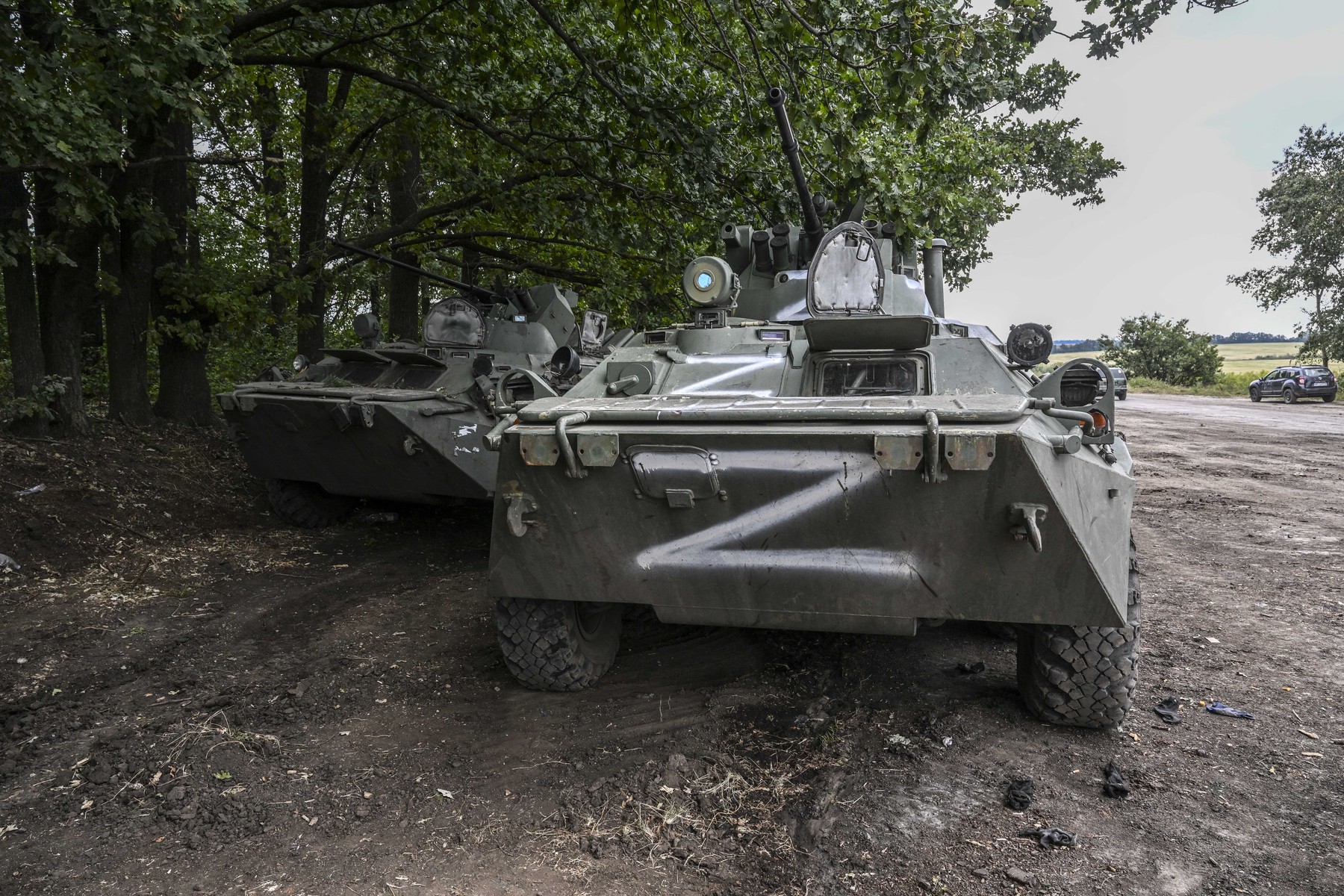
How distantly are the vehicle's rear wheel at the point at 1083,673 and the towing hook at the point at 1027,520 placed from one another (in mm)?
678

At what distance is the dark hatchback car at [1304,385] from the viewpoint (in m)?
24.3

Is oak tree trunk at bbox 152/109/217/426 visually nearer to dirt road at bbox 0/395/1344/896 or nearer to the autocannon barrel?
dirt road at bbox 0/395/1344/896

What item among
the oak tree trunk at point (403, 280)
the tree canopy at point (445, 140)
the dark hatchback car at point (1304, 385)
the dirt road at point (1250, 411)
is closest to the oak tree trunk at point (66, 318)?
the tree canopy at point (445, 140)

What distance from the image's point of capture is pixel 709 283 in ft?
16.5

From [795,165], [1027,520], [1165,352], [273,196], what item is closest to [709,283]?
[795,165]

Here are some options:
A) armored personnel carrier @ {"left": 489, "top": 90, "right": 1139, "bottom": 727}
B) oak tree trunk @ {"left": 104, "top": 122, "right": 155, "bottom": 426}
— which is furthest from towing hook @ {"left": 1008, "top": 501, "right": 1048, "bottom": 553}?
oak tree trunk @ {"left": 104, "top": 122, "right": 155, "bottom": 426}

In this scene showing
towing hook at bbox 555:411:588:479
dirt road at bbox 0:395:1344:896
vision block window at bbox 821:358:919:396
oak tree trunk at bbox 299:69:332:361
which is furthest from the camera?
oak tree trunk at bbox 299:69:332:361

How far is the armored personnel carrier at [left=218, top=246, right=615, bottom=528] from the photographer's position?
6.96m

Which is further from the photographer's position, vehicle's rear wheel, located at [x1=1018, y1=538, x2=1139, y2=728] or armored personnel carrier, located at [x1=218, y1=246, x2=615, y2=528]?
armored personnel carrier, located at [x1=218, y1=246, x2=615, y2=528]

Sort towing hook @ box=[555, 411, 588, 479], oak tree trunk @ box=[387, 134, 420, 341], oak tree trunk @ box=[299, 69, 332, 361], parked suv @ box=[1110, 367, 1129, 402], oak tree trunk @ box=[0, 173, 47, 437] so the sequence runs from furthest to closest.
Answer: parked suv @ box=[1110, 367, 1129, 402] < oak tree trunk @ box=[387, 134, 420, 341] < oak tree trunk @ box=[299, 69, 332, 361] < oak tree trunk @ box=[0, 173, 47, 437] < towing hook @ box=[555, 411, 588, 479]

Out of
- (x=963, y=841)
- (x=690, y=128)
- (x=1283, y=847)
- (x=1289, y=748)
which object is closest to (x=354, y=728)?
(x=963, y=841)

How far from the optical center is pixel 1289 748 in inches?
145

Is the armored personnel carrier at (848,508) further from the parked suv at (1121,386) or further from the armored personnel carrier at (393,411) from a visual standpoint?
the parked suv at (1121,386)

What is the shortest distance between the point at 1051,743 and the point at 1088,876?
0.94 m
